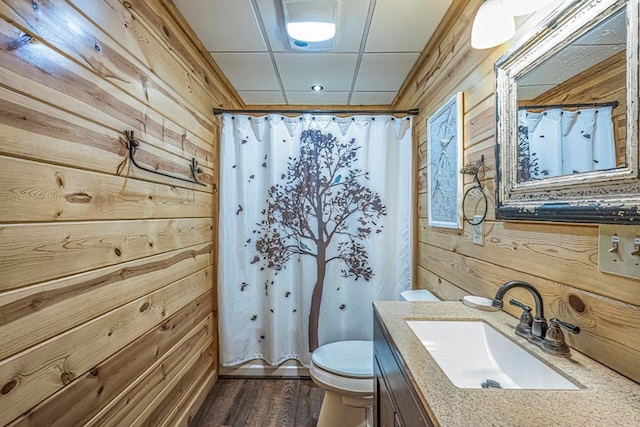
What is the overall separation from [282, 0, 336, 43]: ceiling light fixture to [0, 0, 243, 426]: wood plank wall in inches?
23.4

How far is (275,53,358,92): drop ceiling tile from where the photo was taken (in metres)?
2.06

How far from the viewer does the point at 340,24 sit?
172 cm

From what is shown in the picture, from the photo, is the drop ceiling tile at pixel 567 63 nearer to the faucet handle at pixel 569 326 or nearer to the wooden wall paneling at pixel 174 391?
the faucet handle at pixel 569 326

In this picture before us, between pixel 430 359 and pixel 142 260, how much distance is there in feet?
3.94

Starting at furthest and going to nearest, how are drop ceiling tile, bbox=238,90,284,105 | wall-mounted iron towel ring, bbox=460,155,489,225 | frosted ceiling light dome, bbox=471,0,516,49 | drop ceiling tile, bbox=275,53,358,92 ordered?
drop ceiling tile, bbox=238,90,284,105 < drop ceiling tile, bbox=275,53,358,92 < wall-mounted iron towel ring, bbox=460,155,489,225 < frosted ceiling light dome, bbox=471,0,516,49

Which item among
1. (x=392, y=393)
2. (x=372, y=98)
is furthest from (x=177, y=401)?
(x=372, y=98)

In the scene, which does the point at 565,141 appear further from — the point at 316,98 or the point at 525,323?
the point at 316,98

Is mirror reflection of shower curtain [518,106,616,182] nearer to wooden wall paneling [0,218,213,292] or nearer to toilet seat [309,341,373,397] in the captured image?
toilet seat [309,341,373,397]

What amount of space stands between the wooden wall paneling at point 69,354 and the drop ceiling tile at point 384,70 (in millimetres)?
1882

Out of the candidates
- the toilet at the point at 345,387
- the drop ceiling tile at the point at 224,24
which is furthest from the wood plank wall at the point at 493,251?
the drop ceiling tile at the point at 224,24

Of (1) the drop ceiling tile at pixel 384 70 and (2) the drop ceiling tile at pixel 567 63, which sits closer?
(2) the drop ceiling tile at pixel 567 63

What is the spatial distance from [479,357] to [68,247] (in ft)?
4.44

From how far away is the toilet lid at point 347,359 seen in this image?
169 centimetres

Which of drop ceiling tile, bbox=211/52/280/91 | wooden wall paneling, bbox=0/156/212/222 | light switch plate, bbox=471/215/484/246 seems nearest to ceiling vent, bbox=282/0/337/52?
drop ceiling tile, bbox=211/52/280/91
